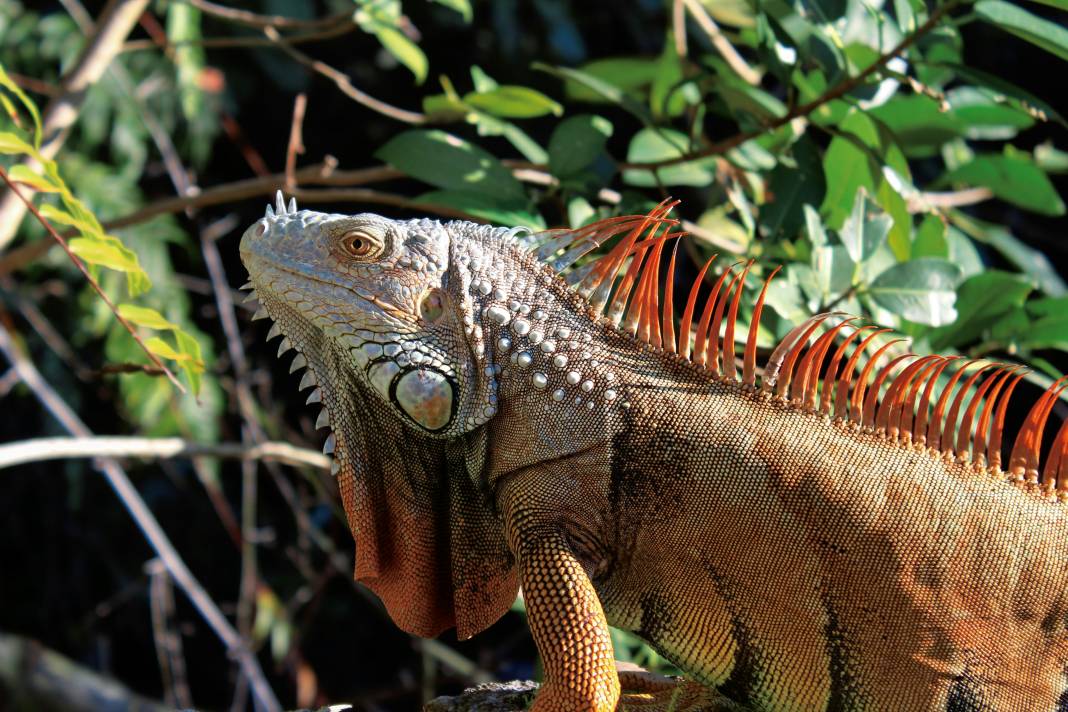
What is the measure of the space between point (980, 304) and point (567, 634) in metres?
1.92

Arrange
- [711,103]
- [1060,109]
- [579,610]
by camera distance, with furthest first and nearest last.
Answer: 1. [1060,109]
2. [711,103]
3. [579,610]

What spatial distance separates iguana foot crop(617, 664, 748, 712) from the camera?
2615mm

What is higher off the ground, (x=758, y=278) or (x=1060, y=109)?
(x=1060, y=109)

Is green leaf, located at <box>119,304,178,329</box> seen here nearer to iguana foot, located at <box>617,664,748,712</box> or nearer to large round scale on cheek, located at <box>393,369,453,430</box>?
large round scale on cheek, located at <box>393,369,453,430</box>

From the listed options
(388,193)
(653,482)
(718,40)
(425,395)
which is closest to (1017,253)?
(718,40)

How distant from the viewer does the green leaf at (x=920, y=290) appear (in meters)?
3.14

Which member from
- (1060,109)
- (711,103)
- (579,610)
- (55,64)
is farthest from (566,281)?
(1060,109)

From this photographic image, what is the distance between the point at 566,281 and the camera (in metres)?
2.62

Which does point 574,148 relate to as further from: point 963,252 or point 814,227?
point 963,252

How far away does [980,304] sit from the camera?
347 cm

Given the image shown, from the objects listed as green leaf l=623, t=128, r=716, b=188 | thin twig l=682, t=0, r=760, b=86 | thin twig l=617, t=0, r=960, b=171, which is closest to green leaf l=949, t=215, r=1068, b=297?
thin twig l=682, t=0, r=760, b=86

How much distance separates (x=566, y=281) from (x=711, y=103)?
5.49 feet

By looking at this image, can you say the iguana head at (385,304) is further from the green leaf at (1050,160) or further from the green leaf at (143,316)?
the green leaf at (1050,160)

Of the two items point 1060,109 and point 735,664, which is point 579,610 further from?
point 1060,109
